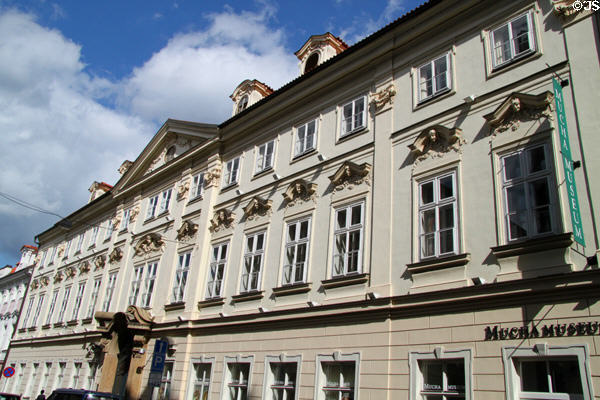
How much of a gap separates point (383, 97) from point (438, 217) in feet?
15.5

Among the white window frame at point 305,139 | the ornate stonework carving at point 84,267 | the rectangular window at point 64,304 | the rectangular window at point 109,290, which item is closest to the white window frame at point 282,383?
the white window frame at point 305,139

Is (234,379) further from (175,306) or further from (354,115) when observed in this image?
(354,115)

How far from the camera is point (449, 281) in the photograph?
1180 cm

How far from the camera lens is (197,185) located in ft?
75.8

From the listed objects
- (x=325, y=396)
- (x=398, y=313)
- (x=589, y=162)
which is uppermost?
(x=589, y=162)

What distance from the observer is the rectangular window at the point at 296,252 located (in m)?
15.9

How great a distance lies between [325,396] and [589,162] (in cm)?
848

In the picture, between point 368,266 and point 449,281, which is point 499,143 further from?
point 368,266

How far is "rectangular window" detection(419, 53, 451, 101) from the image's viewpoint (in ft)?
46.8

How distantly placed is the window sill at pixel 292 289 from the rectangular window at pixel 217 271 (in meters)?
3.28

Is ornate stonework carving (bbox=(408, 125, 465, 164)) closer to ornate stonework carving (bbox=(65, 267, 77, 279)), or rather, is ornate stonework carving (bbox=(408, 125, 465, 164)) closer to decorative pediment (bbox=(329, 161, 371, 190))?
decorative pediment (bbox=(329, 161, 371, 190))

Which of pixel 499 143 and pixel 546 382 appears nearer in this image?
pixel 546 382

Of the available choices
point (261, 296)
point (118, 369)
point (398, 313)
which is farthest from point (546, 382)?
point (118, 369)

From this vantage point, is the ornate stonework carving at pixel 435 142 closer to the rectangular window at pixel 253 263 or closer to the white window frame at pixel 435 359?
the white window frame at pixel 435 359
